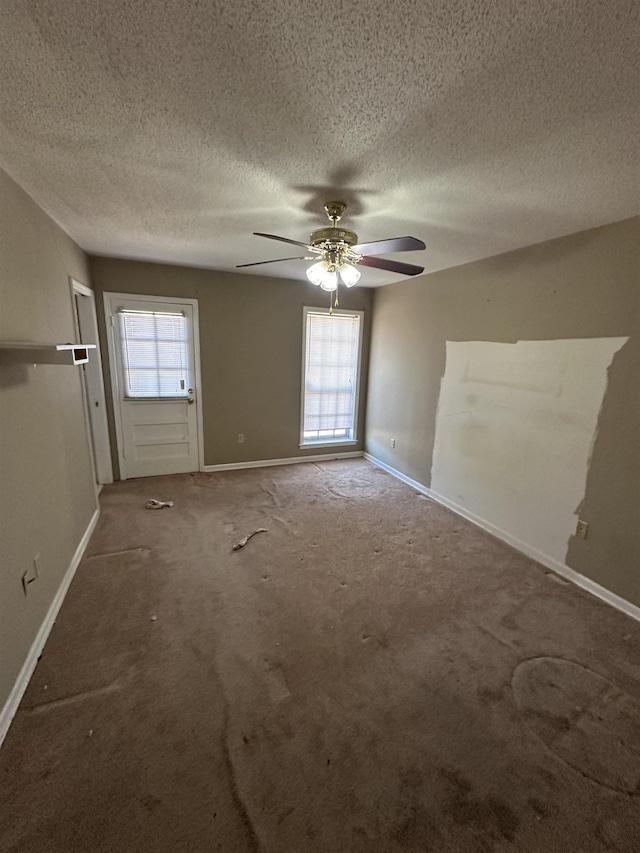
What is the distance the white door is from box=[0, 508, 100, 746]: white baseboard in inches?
65.6

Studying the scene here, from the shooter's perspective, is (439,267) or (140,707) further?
(439,267)

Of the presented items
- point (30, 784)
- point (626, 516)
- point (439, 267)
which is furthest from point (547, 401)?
point (30, 784)

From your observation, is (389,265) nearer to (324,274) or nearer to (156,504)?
(324,274)

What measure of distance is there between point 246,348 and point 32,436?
8.93 ft

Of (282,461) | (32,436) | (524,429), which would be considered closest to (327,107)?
(32,436)

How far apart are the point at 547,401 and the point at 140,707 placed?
3.16 meters

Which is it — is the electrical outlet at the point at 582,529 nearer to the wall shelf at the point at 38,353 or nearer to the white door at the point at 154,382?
the wall shelf at the point at 38,353

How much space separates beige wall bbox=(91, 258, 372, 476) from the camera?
3975 millimetres

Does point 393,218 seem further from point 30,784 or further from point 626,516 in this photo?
point 30,784

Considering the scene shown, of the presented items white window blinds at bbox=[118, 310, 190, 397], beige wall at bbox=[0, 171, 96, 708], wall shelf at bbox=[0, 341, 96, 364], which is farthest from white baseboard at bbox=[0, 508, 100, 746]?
white window blinds at bbox=[118, 310, 190, 397]

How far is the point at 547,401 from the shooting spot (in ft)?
8.92

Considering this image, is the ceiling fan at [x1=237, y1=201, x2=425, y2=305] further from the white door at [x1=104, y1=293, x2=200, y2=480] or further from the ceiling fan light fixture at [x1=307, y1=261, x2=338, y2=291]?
the white door at [x1=104, y1=293, x2=200, y2=480]

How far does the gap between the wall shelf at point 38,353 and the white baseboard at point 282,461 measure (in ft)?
8.33

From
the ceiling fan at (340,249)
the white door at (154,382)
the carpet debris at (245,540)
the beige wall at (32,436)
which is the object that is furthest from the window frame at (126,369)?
the ceiling fan at (340,249)
